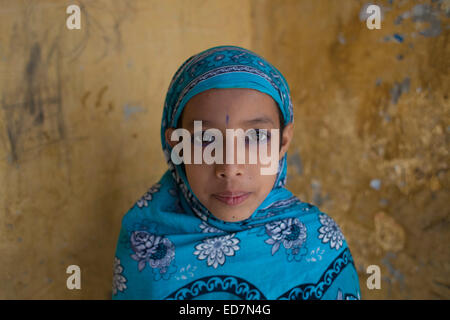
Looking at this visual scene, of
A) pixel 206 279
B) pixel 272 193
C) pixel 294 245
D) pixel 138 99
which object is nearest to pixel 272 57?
pixel 138 99

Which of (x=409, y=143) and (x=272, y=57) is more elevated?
(x=272, y=57)

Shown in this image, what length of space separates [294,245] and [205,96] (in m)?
0.56

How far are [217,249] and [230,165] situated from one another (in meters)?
0.31

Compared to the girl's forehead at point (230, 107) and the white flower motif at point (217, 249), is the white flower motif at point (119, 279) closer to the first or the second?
the white flower motif at point (217, 249)

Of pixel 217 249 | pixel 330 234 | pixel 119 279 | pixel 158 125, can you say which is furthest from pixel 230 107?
pixel 158 125

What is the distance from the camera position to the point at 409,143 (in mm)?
1511

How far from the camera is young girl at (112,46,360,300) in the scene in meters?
1.05

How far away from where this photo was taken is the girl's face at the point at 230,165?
1.03 m

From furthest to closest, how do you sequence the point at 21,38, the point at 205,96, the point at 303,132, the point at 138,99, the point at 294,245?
the point at 303,132, the point at 138,99, the point at 21,38, the point at 294,245, the point at 205,96

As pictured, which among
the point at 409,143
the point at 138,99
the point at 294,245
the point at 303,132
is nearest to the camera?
the point at 294,245

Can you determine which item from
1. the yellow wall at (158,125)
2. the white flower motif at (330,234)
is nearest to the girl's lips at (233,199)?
the white flower motif at (330,234)

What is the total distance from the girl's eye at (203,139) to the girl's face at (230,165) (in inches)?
0.9

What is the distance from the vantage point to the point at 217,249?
3.81ft
